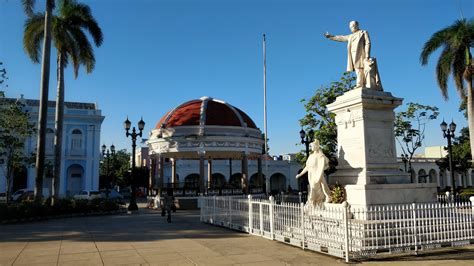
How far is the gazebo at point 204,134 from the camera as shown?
28.2m

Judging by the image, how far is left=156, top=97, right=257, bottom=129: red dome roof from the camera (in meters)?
29.3

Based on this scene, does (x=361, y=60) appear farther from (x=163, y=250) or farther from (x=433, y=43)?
(x=433, y=43)

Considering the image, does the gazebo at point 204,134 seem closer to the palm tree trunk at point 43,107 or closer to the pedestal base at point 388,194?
the palm tree trunk at point 43,107

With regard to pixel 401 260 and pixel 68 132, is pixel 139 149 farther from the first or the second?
pixel 401 260

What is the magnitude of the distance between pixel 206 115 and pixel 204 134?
2.06 metres

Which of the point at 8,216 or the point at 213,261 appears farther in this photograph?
the point at 8,216

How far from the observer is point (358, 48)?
469 inches

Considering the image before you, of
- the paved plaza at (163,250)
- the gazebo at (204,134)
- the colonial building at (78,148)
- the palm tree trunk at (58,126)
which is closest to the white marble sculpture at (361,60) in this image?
the paved plaza at (163,250)

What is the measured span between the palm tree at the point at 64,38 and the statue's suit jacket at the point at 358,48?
18.3 metres

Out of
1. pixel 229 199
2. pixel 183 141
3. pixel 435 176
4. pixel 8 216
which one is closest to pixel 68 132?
pixel 183 141

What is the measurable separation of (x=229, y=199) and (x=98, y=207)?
1148 cm

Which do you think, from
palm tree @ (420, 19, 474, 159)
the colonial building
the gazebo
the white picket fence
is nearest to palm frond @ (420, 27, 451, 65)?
palm tree @ (420, 19, 474, 159)

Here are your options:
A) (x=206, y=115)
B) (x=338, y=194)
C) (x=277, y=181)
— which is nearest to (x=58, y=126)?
(x=206, y=115)

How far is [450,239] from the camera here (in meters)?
9.76
